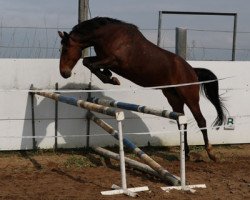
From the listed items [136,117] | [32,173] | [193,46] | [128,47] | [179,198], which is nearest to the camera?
[179,198]

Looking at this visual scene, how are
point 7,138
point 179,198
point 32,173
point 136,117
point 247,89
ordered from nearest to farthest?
point 179,198, point 32,173, point 7,138, point 136,117, point 247,89

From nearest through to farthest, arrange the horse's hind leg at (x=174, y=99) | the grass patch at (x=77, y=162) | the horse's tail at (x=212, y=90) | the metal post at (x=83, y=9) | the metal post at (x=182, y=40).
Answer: the grass patch at (x=77, y=162)
the horse's hind leg at (x=174, y=99)
the horse's tail at (x=212, y=90)
the metal post at (x=83, y=9)
the metal post at (x=182, y=40)

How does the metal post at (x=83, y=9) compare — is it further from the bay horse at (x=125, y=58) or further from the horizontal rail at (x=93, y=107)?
the horizontal rail at (x=93, y=107)

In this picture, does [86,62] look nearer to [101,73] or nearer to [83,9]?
[101,73]

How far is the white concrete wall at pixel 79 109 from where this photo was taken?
23.0 feet

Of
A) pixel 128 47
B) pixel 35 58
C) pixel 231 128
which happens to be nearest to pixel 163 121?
pixel 231 128

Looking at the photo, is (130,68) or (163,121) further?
(163,121)

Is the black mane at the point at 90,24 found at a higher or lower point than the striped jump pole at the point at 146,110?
higher

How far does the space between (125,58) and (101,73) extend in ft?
1.37

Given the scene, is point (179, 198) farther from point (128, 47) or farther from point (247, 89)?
point (247, 89)

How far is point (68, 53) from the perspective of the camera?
6.36m

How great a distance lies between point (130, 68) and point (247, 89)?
270 cm

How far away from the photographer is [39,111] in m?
7.12

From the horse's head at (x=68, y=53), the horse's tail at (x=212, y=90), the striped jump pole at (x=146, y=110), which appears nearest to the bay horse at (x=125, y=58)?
→ the horse's head at (x=68, y=53)
